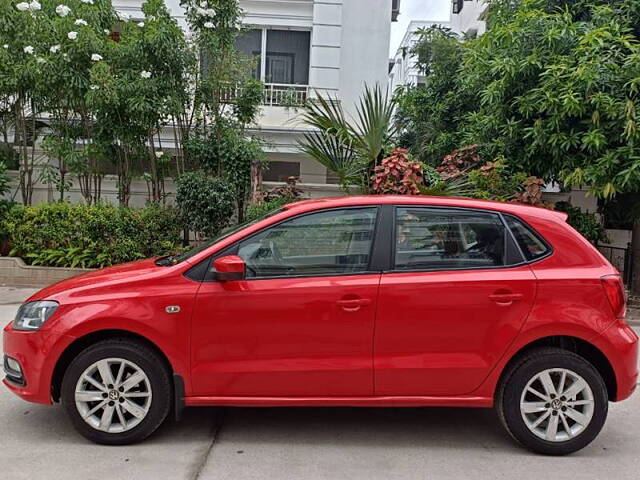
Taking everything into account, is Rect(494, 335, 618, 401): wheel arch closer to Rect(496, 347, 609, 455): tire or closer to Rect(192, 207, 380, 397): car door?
Rect(496, 347, 609, 455): tire

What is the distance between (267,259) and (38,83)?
712 cm

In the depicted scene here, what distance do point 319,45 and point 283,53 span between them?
1.00 meters

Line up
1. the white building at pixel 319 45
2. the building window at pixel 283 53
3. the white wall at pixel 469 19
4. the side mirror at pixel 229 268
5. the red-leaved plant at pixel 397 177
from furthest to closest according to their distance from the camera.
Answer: the white wall at pixel 469 19 < the building window at pixel 283 53 < the white building at pixel 319 45 < the red-leaved plant at pixel 397 177 < the side mirror at pixel 229 268

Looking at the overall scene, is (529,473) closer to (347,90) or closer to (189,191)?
(189,191)

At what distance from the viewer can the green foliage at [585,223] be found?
9.61 meters

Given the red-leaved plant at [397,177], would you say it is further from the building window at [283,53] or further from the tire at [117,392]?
the building window at [283,53]

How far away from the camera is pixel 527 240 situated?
4.05 m

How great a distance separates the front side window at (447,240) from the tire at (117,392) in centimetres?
180

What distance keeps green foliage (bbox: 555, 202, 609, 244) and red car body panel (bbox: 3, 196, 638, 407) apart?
244 inches

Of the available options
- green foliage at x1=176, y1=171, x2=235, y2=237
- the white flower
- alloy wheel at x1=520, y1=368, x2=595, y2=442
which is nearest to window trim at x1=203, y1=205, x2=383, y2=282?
alloy wheel at x1=520, y1=368, x2=595, y2=442

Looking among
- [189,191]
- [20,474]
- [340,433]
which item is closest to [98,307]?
[20,474]

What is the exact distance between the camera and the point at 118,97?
9070mm

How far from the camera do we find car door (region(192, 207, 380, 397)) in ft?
12.5

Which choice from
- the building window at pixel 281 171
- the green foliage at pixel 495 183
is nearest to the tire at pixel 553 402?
the green foliage at pixel 495 183
